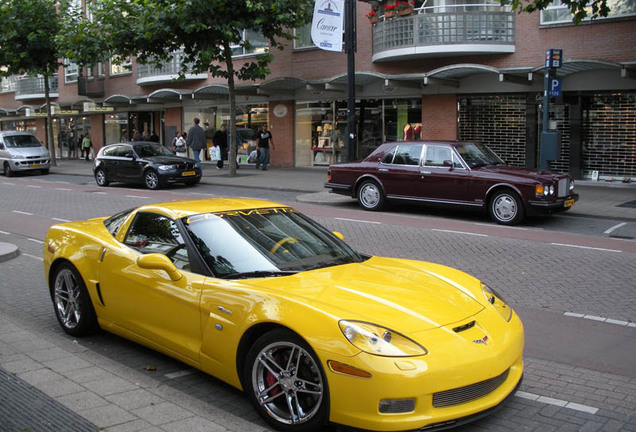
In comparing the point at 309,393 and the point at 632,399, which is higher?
the point at 309,393

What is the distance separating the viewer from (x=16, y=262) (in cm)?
907

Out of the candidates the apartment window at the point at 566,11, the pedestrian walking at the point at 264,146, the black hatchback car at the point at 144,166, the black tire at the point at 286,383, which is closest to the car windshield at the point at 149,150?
the black hatchback car at the point at 144,166

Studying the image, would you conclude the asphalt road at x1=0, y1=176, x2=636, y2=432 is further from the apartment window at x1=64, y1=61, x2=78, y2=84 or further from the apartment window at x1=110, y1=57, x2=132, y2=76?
the apartment window at x1=64, y1=61, x2=78, y2=84

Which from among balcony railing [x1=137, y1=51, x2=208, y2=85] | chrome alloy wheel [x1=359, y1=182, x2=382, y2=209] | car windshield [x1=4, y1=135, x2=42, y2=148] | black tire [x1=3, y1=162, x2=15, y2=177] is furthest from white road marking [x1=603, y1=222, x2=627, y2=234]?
car windshield [x1=4, y1=135, x2=42, y2=148]

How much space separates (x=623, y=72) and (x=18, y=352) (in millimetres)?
17336

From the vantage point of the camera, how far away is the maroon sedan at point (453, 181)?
12.7 meters

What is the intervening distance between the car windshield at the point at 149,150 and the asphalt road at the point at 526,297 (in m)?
5.58

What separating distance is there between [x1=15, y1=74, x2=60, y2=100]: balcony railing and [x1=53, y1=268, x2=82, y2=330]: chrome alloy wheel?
135 feet

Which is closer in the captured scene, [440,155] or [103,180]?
[440,155]

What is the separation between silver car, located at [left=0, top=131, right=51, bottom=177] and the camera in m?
27.0

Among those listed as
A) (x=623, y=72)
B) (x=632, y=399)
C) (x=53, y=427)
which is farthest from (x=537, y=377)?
(x=623, y=72)

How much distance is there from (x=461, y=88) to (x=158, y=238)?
18729 mm

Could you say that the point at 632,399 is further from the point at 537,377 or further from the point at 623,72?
the point at 623,72

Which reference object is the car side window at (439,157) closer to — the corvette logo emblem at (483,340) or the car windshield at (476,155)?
the car windshield at (476,155)
